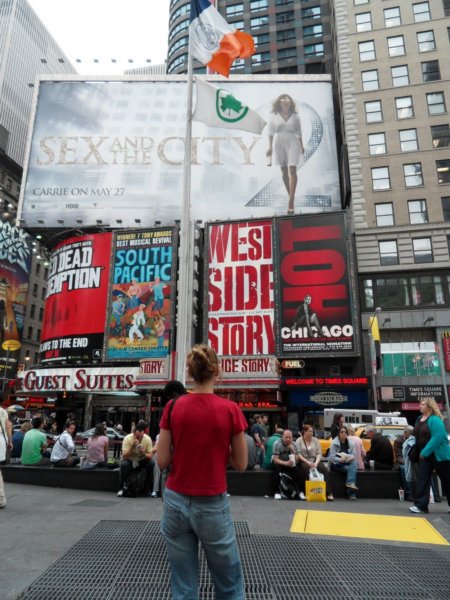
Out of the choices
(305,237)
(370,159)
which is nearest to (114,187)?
(305,237)

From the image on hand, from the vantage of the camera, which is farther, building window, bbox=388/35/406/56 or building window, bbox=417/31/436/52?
building window, bbox=388/35/406/56

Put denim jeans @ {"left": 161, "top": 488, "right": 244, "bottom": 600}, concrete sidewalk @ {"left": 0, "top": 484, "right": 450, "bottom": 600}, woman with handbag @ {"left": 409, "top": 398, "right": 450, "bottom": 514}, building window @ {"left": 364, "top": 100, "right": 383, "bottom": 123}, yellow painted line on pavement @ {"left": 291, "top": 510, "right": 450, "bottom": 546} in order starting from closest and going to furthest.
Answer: denim jeans @ {"left": 161, "top": 488, "right": 244, "bottom": 600}
concrete sidewalk @ {"left": 0, "top": 484, "right": 450, "bottom": 600}
yellow painted line on pavement @ {"left": 291, "top": 510, "right": 450, "bottom": 546}
woman with handbag @ {"left": 409, "top": 398, "right": 450, "bottom": 514}
building window @ {"left": 364, "top": 100, "right": 383, "bottom": 123}

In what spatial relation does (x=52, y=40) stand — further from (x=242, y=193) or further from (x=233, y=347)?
(x=233, y=347)

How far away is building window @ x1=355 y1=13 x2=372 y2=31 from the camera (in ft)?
132

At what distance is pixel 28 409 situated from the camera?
166ft

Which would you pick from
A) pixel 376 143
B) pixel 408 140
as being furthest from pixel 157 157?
pixel 408 140

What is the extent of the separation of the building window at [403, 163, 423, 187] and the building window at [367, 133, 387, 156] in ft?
8.37

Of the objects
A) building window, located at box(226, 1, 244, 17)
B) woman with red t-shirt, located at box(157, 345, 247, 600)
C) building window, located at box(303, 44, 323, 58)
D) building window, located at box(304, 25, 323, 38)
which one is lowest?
woman with red t-shirt, located at box(157, 345, 247, 600)

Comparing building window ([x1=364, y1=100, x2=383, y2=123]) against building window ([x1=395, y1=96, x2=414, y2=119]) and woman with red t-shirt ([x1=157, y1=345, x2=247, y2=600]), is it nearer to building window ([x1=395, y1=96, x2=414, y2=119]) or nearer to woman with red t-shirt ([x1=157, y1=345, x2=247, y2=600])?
building window ([x1=395, y1=96, x2=414, y2=119])

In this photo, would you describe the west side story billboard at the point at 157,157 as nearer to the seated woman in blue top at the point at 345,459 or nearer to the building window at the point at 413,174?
the building window at the point at 413,174

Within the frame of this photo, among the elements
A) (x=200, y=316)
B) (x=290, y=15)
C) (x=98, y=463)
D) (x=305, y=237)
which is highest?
(x=290, y=15)

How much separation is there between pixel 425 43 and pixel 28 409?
5524 cm

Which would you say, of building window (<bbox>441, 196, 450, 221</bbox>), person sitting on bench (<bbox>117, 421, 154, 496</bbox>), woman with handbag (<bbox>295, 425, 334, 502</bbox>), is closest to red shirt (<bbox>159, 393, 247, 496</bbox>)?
person sitting on bench (<bbox>117, 421, 154, 496</bbox>)

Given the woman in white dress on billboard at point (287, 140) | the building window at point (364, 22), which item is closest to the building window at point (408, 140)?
the woman in white dress on billboard at point (287, 140)
